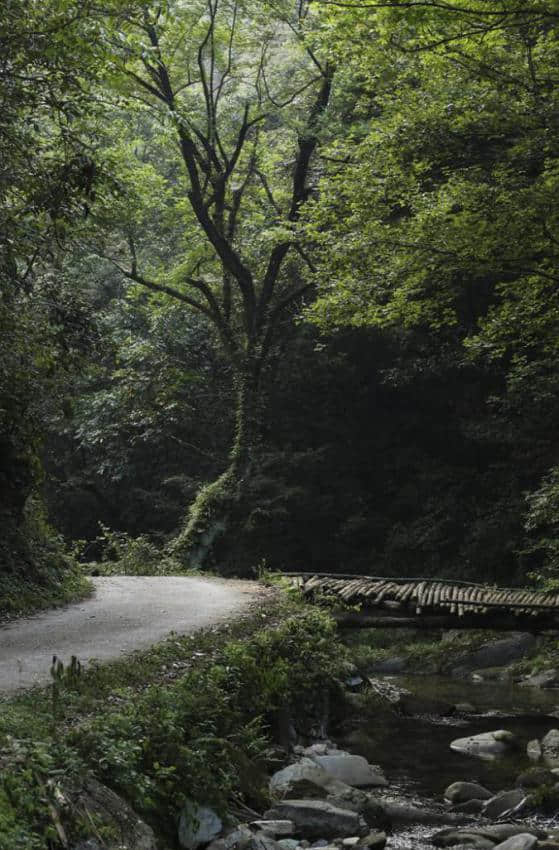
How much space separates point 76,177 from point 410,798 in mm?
7206

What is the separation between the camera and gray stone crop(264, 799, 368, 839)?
718cm

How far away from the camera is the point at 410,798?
29.2 feet

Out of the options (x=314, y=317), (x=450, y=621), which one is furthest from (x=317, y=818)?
(x=314, y=317)

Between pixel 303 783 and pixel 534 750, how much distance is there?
12.2 ft

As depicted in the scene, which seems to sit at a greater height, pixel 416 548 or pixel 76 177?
pixel 76 177

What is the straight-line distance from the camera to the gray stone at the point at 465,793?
8.80 metres

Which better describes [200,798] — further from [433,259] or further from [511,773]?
[433,259]

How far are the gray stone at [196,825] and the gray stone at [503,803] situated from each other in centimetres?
317

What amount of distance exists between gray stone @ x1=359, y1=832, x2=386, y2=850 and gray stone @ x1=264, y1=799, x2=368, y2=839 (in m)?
0.21

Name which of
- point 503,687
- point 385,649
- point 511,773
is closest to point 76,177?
point 511,773

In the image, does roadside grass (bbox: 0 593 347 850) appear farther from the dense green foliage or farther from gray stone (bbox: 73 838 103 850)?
the dense green foliage

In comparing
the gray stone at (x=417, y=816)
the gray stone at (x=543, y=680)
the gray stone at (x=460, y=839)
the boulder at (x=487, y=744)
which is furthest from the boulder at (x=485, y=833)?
the gray stone at (x=543, y=680)

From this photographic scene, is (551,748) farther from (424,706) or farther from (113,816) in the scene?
(113,816)

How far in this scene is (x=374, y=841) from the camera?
276 inches
